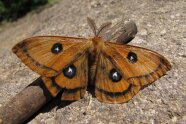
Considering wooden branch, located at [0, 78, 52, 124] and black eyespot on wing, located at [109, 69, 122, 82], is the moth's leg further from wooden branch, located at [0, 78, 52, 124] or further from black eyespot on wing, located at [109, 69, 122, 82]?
wooden branch, located at [0, 78, 52, 124]

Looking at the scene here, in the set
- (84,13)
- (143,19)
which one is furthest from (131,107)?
(84,13)

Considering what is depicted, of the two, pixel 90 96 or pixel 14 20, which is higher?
pixel 90 96

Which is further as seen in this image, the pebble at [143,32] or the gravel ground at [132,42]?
the pebble at [143,32]

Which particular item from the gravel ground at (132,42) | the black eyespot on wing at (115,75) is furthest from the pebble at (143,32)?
the black eyespot on wing at (115,75)

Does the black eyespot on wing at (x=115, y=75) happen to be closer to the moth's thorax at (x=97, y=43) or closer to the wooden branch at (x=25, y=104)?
the moth's thorax at (x=97, y=43)

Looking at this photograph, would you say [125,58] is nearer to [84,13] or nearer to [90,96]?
[90,96]

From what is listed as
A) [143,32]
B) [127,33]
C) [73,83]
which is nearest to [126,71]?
[73,83]

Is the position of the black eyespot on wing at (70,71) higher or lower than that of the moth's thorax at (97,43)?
lower
